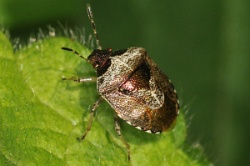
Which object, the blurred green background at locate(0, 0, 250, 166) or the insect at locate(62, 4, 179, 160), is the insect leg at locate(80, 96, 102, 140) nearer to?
the insect at locate(62, 4, 179, 160)

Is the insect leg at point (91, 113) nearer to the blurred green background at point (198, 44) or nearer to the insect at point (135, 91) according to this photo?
the insect at point (135, 91)

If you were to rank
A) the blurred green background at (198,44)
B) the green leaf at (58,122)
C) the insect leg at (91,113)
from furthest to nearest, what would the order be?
the blurred green background at (198,44) → the insect leg at (91,113) → the green leaf at (58,122)

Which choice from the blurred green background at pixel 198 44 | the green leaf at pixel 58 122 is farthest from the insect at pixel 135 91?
the blurred green background at pixel 198 44

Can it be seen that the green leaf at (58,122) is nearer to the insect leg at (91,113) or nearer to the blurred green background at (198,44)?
the insect leg at (91,113)

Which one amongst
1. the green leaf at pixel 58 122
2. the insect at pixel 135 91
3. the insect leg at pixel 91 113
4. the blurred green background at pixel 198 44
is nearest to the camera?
the green leaf at pixel 58 122

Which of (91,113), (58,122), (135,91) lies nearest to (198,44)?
(135,91)

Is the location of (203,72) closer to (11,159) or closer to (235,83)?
(235,83)

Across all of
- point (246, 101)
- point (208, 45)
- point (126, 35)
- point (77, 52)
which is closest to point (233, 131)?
point (246, 101)

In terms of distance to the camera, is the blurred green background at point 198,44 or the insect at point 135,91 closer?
the insect at point 135,91
